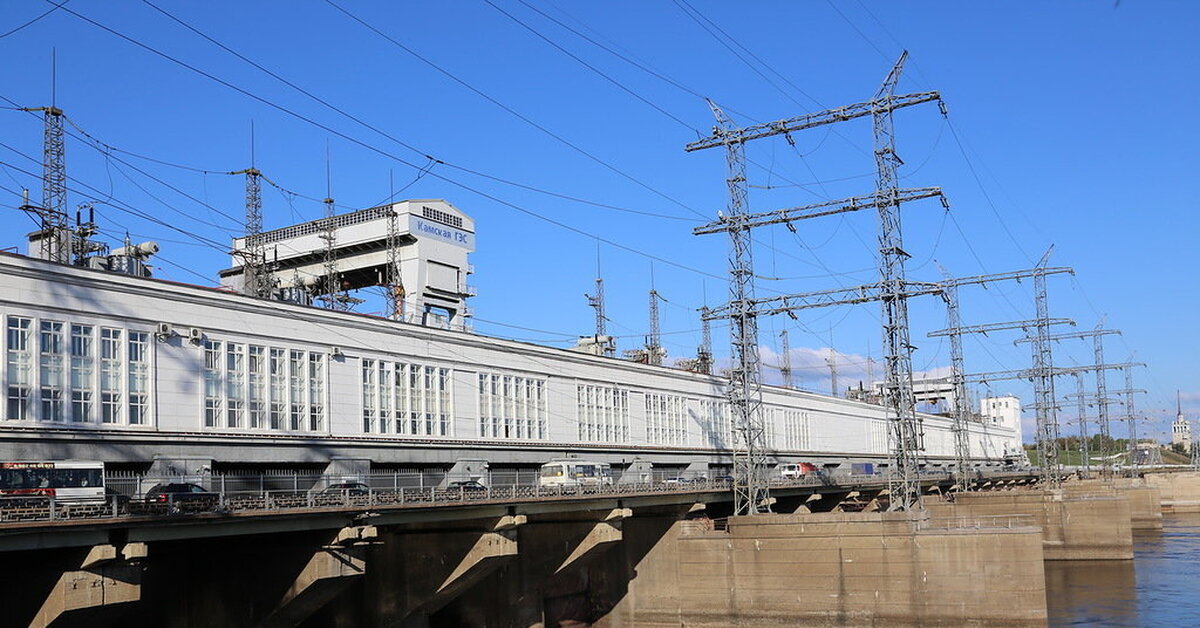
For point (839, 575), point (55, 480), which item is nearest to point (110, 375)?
point (55, 480)

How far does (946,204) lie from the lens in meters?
69.4

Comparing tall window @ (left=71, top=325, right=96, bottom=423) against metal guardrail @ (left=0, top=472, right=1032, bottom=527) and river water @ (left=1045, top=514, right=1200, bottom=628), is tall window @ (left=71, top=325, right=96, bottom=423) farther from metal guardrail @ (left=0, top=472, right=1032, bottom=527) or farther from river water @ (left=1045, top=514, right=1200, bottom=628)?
river water @ (left=1045, top=514, right=1200, bottom=628)

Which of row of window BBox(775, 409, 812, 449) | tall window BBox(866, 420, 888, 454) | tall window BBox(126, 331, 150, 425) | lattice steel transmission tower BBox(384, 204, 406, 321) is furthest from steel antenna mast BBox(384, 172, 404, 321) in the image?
tall window BBox(866, 420, 888, 454)

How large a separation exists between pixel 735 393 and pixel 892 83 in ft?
72.1

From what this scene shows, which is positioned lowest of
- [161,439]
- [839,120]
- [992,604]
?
[992,604]

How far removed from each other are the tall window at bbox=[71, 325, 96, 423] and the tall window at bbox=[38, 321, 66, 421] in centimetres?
53

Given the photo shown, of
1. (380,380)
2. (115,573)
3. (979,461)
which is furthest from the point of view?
(979,461)

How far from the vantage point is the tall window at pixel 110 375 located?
45781 millimetres

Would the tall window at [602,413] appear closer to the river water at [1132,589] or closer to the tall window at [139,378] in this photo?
the river water at [1132,589]

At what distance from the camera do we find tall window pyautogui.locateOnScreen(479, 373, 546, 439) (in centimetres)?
6925

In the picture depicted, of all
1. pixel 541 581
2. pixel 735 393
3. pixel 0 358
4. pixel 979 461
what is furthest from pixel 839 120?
pixel 979 461

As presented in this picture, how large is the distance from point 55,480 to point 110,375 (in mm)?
11681

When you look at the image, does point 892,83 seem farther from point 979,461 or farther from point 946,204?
point 979,461

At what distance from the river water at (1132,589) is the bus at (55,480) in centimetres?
5488
